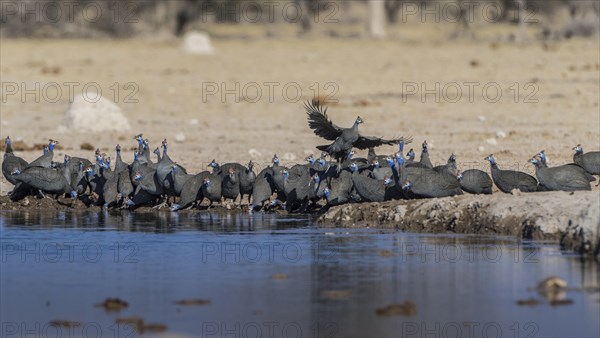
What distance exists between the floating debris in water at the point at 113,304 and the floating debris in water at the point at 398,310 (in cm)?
174

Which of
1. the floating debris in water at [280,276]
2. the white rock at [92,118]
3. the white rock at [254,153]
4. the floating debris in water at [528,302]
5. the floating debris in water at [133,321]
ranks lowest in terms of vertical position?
the floating debris in water at [133,321]

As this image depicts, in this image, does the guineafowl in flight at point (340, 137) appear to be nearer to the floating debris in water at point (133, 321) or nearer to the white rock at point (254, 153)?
the white rock at point (254, 153)

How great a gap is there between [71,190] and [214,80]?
554 inches

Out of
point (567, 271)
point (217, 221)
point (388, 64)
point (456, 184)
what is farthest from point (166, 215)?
point (388, 64)

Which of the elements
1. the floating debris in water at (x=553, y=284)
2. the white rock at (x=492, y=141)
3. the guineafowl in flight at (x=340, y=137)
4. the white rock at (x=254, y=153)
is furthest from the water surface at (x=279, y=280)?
the white rock at (x=492, y=141)

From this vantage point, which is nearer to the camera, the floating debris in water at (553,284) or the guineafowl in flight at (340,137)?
the floating debris in water at (553,284)

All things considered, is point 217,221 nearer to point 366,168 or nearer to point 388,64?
point 366,168

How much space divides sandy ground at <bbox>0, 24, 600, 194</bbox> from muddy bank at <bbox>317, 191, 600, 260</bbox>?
3.81 m

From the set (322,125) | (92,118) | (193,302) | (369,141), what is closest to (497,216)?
(369,141)

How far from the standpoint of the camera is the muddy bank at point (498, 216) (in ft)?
35.8

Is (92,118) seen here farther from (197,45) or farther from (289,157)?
(197,45)

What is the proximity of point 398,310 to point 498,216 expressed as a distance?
10.7 ft

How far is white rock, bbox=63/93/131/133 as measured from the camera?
2094 centimetres

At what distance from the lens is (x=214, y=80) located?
2847cm
